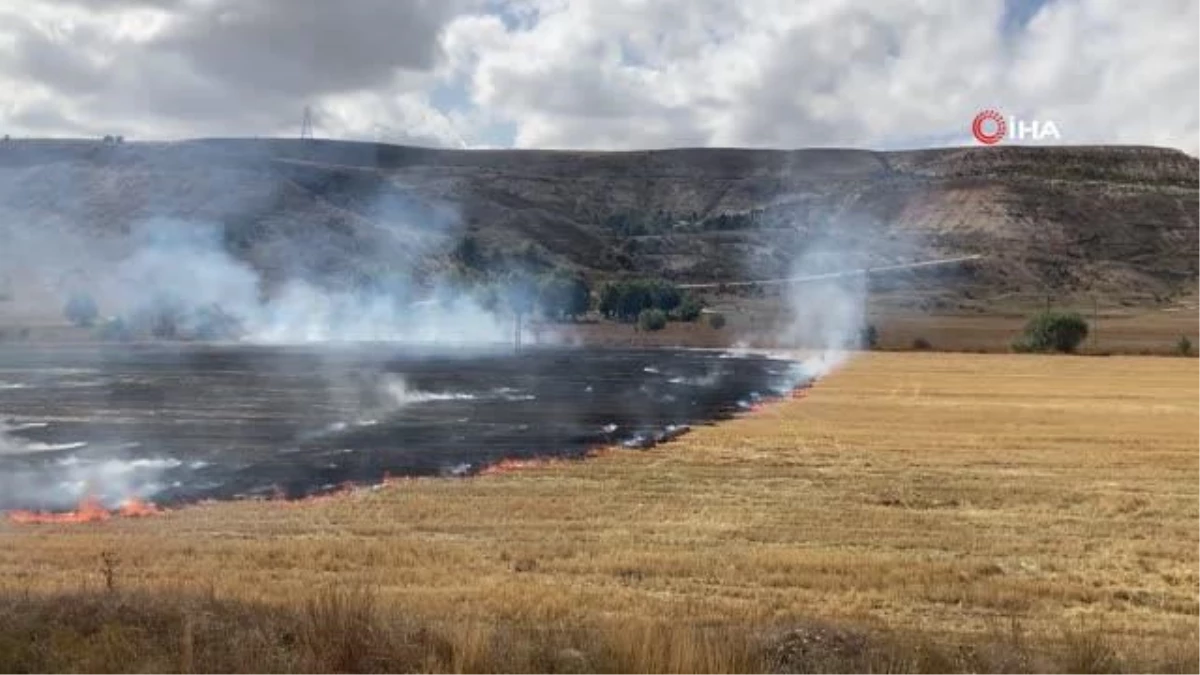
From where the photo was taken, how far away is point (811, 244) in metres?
186

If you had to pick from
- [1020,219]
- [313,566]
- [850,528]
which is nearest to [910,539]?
[850,528]

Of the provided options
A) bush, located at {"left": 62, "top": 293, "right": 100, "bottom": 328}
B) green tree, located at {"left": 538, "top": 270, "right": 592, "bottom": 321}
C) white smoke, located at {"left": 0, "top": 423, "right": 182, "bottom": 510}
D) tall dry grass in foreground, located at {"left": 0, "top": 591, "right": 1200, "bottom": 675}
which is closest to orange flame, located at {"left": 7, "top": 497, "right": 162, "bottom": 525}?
white smoke, located at {"left": 0, "top": 423, "right": 182, "bottom": 510}

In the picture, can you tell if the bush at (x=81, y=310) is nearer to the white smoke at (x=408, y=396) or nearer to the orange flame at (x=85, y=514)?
the white smoke at (x=408, y=396)

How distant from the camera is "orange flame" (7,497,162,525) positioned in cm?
1938

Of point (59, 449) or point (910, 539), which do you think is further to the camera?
point (59, 449)

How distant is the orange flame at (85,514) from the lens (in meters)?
19.4

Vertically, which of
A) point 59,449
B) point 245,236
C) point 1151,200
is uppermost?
point 1151,200

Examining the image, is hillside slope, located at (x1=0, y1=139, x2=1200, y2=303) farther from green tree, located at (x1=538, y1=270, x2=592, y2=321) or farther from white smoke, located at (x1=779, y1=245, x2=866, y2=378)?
green tree, located at (x1=538, y1=270, x2=592, y2=321)

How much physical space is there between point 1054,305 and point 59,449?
467ft

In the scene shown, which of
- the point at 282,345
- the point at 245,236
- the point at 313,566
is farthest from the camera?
the point at 245,236

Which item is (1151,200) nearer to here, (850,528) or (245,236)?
(245,236)

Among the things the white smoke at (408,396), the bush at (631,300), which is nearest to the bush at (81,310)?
the bush at (631,300)

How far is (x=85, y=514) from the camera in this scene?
66.5ft

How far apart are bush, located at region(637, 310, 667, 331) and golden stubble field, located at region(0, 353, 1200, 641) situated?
8849 centimetres
